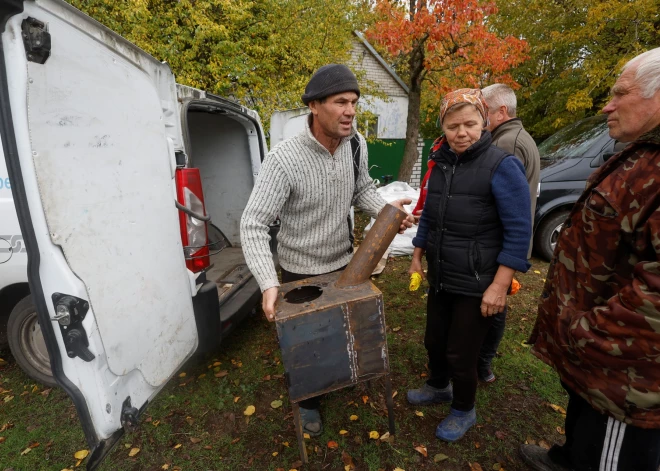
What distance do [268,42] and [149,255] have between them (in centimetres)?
526

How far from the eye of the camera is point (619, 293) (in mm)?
1228

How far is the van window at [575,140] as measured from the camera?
4871 mm

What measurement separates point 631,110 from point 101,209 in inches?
83.9

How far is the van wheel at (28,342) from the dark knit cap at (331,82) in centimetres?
259

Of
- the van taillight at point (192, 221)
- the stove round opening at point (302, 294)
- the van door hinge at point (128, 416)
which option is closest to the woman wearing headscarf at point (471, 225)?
the stove round opening at point (302, 294)

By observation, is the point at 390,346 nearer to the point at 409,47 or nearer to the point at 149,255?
the point at 149,255

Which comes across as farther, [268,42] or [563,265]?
[268,42]

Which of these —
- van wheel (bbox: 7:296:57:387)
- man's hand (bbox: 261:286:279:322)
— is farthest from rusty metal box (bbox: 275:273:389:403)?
van wheel (bbox: 7:296:57:387)

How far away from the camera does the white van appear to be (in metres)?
1.28

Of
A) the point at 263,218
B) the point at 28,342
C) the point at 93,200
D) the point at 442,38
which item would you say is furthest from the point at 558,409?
the point at 442,38

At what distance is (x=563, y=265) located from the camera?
155 cm

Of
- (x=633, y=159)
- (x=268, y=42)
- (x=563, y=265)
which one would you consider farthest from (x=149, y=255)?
(x=268, y=42)

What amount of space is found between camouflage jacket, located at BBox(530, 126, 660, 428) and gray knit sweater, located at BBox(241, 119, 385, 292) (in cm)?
117

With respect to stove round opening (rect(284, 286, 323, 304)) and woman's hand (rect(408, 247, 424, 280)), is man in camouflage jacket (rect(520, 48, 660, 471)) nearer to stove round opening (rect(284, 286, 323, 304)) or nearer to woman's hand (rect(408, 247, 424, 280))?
woman's hand (rect(408, 247, 424, 280))
